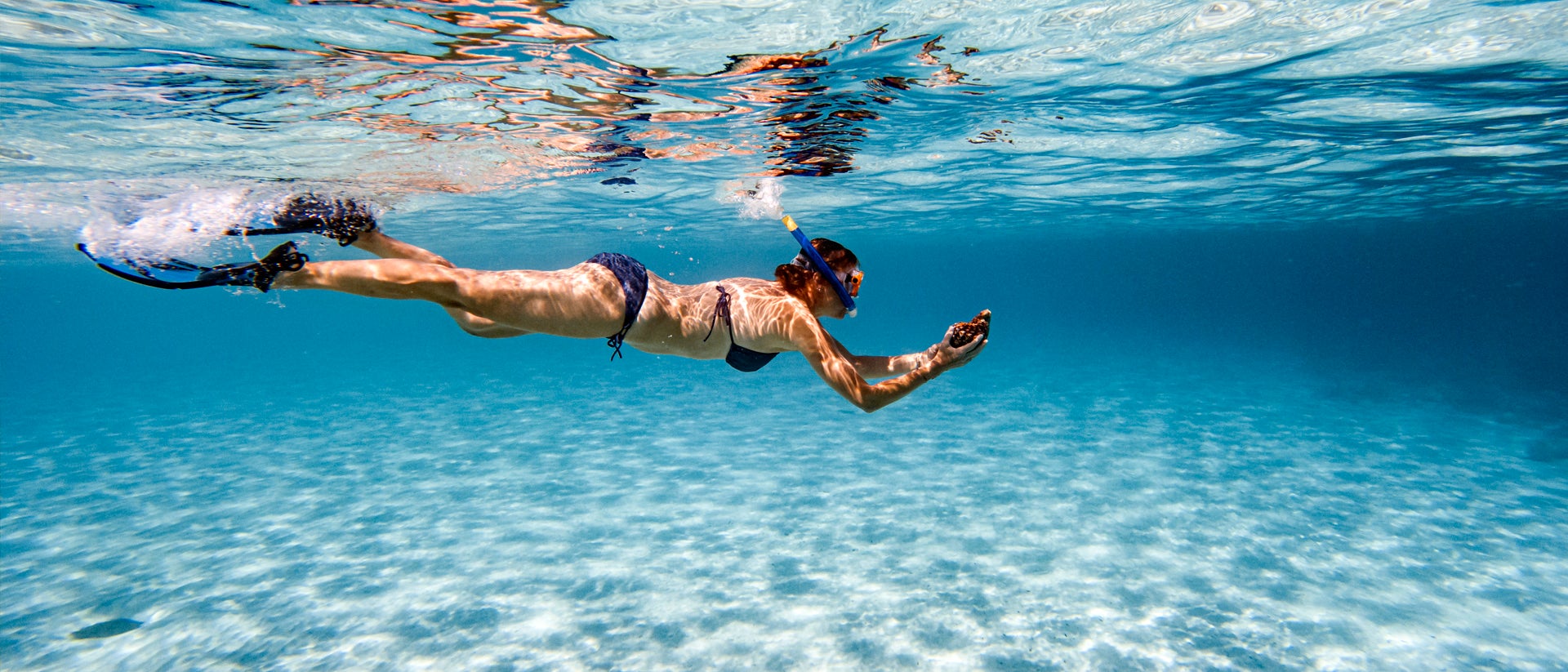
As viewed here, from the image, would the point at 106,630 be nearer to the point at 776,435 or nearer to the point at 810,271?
the point at 810,271

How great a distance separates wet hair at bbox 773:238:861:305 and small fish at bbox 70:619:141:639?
26.0ft

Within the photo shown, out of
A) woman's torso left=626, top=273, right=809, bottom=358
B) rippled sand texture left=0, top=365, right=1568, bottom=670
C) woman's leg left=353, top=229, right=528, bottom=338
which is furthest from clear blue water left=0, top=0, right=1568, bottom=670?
woman's torso left=626, top=273, right=809, bottom=358

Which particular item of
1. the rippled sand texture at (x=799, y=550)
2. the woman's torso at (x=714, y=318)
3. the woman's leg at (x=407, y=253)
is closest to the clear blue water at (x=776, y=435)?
the rippled sand texture at (x=799, y=550)

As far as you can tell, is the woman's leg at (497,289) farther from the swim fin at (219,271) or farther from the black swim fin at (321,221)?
the black swim fin at (321,221)

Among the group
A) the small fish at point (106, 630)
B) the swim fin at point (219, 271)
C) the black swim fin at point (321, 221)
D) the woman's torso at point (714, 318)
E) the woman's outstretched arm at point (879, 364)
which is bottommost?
the small fish at point (106, 630)

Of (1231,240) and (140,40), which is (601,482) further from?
(1231,240)

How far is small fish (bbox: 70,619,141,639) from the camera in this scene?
6.90m

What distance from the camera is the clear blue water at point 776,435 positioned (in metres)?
6.96

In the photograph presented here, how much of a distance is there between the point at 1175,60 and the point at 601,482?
459 inches

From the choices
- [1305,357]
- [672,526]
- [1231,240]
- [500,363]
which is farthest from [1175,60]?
[1231,240]

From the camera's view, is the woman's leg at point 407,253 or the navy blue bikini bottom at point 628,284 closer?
the navy blue bikini bottom at point 628,284

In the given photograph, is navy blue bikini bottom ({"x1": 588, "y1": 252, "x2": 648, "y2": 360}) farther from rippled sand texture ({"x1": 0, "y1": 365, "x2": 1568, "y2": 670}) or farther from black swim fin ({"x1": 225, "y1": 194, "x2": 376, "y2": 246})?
rippled sand texture ({"x1": 0, "y1": 365, "x2": 1568, "y2": 670})

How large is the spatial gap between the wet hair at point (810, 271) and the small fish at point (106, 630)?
793 centimetres

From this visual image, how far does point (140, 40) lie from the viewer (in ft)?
24.8
